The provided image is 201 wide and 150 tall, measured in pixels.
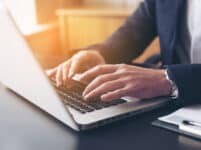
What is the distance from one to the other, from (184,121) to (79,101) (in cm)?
23

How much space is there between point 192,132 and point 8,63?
1.27 ft

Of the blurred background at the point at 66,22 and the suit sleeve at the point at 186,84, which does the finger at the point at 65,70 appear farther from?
the blurred background at the point at 66,22

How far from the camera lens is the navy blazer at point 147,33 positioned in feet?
4.51

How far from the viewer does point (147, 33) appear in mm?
1540

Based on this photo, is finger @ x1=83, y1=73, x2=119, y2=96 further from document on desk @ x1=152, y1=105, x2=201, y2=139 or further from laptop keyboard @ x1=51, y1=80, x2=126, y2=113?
document on desk @ x1=152, y1=105, x2=201, y2=139

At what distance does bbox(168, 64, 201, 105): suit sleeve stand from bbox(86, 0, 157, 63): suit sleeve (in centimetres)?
48

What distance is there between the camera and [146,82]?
880 mm

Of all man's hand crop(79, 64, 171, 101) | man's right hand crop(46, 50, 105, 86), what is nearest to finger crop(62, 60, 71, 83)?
man's right hand crop(46, 50, 105, 86)

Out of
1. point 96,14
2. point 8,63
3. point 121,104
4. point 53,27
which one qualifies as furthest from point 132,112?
point 53,27

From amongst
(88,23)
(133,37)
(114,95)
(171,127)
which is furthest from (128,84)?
(88,23)

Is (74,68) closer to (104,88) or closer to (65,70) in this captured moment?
(65,70)

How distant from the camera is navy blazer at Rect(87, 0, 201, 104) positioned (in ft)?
4.51

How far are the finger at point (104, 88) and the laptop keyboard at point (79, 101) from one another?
0.01 m

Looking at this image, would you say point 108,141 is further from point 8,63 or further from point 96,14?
point 96,14
